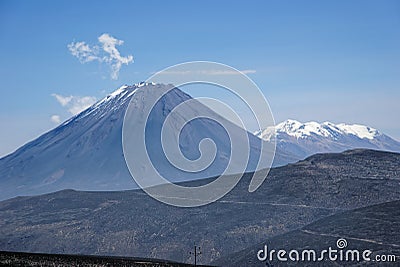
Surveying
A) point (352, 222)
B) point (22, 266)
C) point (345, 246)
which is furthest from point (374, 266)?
point (22, 266)

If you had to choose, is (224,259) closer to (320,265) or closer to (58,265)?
(320,265)

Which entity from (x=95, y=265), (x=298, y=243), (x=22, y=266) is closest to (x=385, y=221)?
(x=298, y=243)

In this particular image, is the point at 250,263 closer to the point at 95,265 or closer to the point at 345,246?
the point at 345,246

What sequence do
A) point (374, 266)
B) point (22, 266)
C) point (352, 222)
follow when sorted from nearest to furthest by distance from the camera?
point (22, 266), point (374, 266), point (352, 222)

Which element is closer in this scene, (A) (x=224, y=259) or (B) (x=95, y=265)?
(B) (x=95, y=265)

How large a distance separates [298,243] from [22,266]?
Result: 107120 mm

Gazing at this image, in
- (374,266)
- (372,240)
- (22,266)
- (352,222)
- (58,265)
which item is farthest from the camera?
(352,222)

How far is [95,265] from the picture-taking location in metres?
96.3

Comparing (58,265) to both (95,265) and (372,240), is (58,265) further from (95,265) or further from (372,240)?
(372,240)

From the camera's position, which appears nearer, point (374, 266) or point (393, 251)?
point (374, 266)

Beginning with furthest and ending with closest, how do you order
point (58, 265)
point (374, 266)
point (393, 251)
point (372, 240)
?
point (372, 240) < point (393, 251) < point (374, 266) < point (58, 265)

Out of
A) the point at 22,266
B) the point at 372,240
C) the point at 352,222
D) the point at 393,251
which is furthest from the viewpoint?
the point at 352,222

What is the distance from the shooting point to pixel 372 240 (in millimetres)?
169000

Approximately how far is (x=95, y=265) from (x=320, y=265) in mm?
74608
